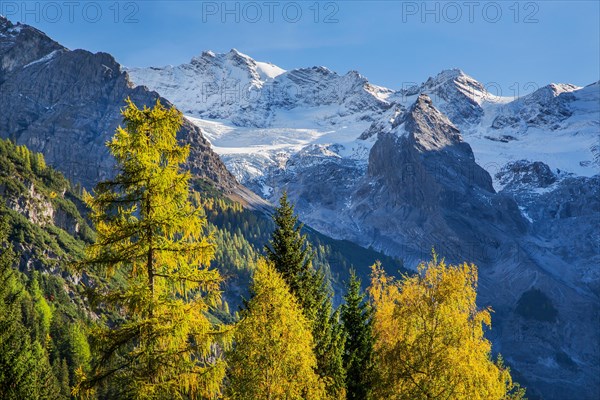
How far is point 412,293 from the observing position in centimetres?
3228

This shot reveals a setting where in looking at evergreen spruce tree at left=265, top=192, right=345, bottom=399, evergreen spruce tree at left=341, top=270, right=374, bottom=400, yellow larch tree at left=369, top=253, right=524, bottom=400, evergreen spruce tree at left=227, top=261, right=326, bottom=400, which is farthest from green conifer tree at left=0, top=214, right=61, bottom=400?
yellow larch tree at left=369, top=253, right=524, bottom=400

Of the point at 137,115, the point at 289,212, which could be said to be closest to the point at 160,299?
the point at 137,115

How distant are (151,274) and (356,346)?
23.0 meters

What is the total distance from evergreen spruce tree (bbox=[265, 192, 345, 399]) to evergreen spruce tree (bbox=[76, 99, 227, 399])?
43.6 feet

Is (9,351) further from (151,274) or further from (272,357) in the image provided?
(151,274)

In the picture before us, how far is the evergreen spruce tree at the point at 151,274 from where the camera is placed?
843 inches

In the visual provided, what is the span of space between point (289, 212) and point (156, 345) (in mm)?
19318

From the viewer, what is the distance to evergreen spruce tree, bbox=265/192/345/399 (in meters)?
36.0

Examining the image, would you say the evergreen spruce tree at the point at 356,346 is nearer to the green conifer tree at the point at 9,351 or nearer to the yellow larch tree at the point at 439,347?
the yellow larch tree at the point at 439,347

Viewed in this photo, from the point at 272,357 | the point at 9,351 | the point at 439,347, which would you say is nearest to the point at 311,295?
the point at 439,347

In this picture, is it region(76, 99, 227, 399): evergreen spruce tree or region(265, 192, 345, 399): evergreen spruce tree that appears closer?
region(76, 99, 227, 399): evergreen spruce tree

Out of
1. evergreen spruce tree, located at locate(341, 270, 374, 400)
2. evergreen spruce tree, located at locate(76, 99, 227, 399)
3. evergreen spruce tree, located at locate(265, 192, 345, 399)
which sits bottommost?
evergreen spruce tree, located at locate(341, 270, 374, 400)

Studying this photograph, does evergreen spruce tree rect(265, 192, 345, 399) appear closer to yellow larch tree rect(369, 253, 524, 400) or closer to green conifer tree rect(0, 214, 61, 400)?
yellow larch tree rect(369, 253, 524, 400)

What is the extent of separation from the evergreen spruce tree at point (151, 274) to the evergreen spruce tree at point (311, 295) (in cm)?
1330
